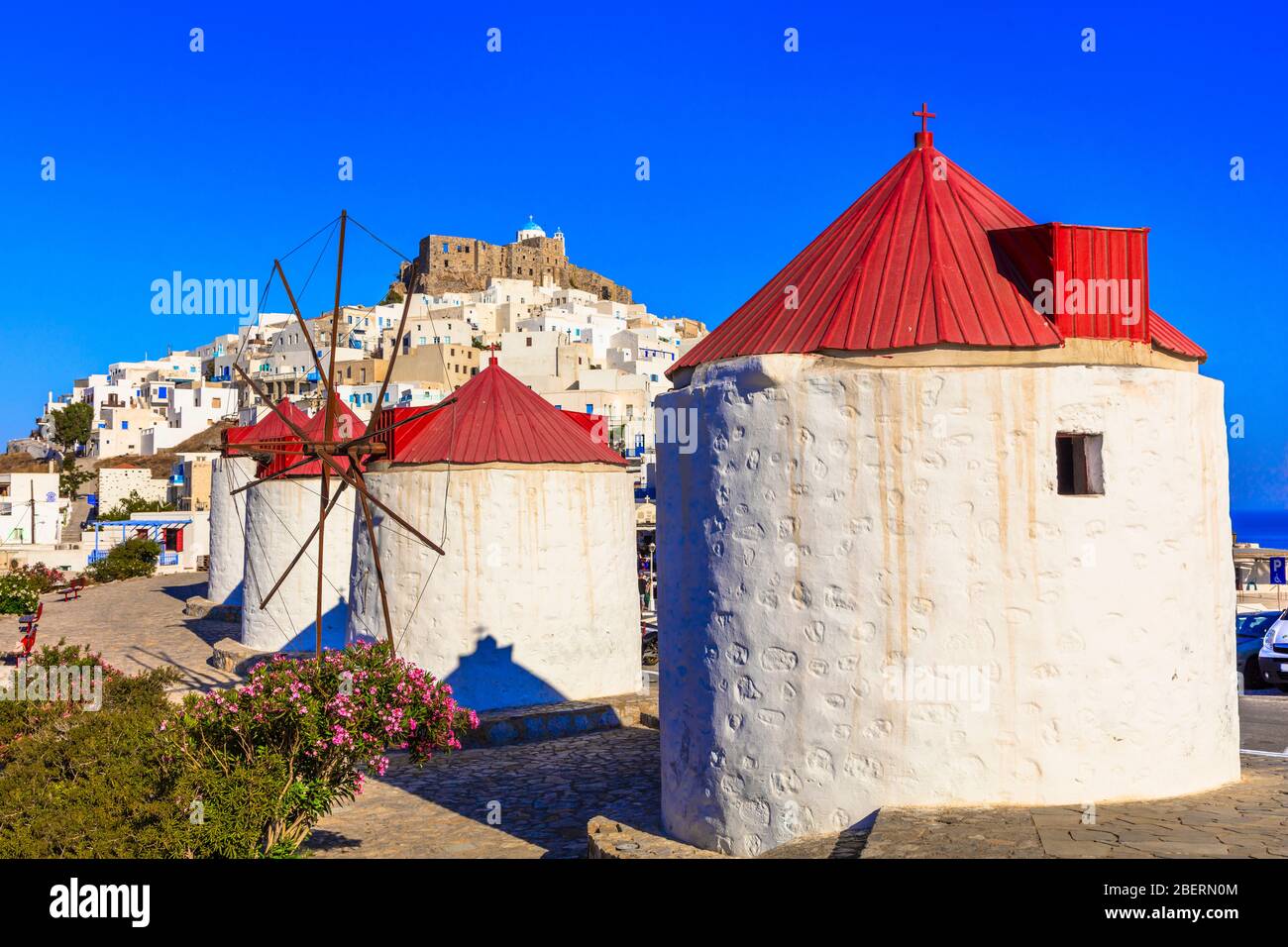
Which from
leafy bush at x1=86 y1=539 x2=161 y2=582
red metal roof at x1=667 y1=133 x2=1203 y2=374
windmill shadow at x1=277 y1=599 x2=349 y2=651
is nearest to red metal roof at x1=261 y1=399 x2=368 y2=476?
windmill shadow at x1=277 y1=599 x2=349 y2=651

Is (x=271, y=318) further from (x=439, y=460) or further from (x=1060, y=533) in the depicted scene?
(x=1060, y=533)

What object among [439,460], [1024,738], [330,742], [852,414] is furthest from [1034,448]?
[439,460]

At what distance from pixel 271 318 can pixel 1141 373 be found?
3200 inches

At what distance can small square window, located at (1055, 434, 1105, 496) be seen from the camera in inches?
266

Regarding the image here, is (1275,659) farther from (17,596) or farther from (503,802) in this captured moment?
(17,596)

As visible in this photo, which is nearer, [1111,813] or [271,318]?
[1111,813]

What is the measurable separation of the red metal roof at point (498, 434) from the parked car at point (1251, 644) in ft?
28.2

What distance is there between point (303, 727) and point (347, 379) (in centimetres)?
5711

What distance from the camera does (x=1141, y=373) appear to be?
6852 mm

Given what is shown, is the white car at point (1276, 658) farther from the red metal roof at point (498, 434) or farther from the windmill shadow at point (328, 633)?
the windmill shadow at point (328, 633)

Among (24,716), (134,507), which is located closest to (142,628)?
(24,716)

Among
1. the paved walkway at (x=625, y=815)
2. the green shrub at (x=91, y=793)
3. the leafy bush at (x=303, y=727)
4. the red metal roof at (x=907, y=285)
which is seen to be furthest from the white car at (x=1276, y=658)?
the green shrub at (x=91, y=793)

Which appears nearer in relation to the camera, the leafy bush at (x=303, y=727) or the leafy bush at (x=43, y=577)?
the leafy bush at (x=303, y=727)

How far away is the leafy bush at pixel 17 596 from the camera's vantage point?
2678 cm
